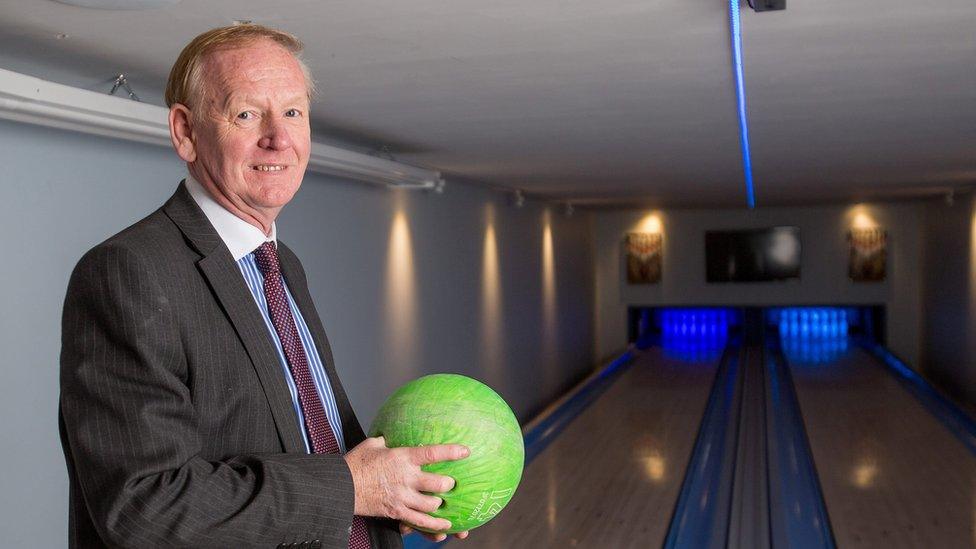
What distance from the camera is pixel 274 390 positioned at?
111 cm

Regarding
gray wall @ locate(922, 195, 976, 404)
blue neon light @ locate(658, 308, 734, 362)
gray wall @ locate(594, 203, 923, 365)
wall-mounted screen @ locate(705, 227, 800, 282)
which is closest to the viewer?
gray wall @ locate(922, 195, 976, 404)

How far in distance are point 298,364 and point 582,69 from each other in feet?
7.39

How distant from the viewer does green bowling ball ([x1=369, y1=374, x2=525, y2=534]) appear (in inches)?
46.8

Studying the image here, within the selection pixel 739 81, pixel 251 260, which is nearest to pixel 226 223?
pixel 251 260

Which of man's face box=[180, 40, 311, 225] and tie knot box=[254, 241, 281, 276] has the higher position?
man's face box=[180, 40, 311, 225]

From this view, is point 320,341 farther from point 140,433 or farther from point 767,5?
point 767,5

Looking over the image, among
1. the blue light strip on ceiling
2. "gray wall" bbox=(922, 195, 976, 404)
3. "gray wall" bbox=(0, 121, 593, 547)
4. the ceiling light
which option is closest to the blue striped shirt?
the ceiling light

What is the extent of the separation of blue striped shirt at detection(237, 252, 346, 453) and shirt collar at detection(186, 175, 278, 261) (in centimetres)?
2

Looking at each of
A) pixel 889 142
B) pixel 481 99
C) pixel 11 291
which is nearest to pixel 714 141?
pixel 889 142

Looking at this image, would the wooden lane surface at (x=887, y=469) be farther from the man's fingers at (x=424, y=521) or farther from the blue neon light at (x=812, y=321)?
the blue neon light at (x=812, y=321)

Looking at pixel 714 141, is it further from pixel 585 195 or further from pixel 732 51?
pixel 585 195

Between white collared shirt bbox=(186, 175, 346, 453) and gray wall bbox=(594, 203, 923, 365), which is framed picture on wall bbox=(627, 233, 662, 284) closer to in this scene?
gray wall bbox=(594, 203, 923, 365)

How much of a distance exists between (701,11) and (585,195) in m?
7.11

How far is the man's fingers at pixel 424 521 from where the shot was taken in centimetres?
113
